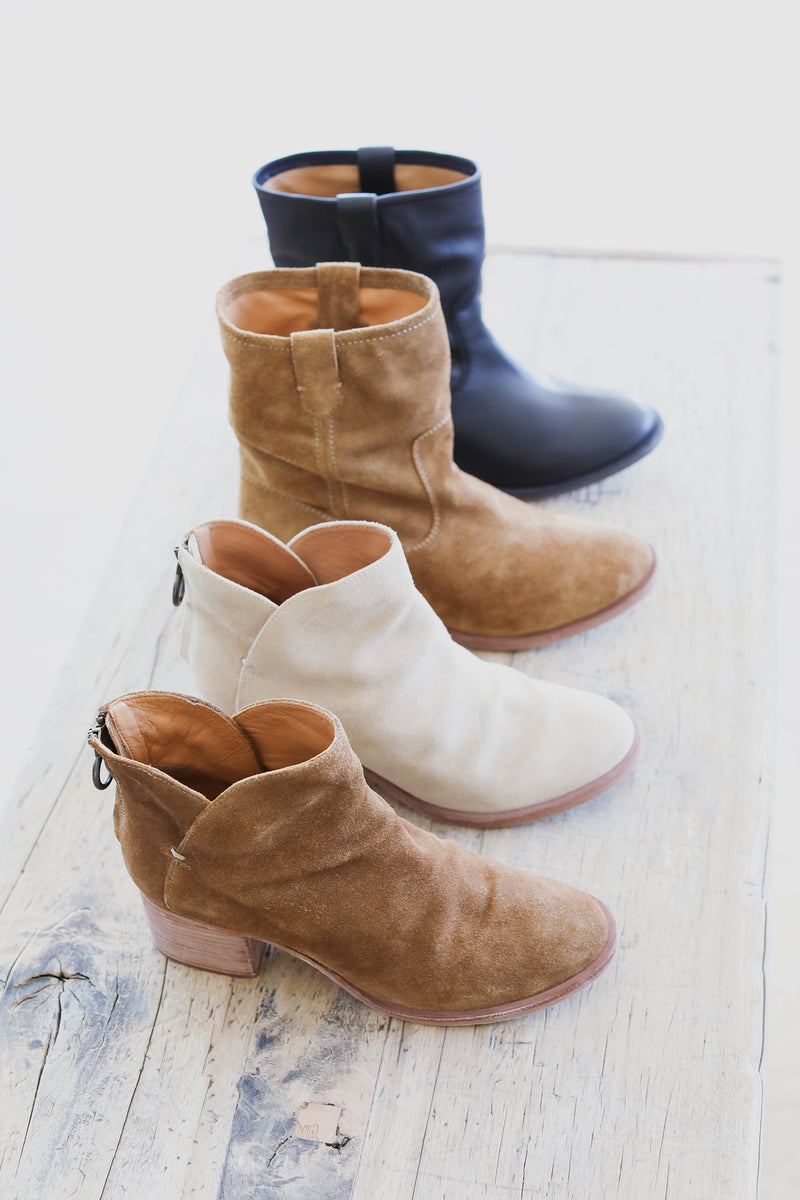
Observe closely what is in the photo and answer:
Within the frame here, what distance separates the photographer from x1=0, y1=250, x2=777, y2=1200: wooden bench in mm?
922

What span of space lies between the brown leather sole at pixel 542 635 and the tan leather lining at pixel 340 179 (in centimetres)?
53

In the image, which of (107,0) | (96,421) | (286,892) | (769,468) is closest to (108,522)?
(96,421)

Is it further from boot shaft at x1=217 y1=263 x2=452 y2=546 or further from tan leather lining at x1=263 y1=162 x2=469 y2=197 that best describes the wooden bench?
tan leather lining at x1=263 y1=162 x2=469 y2=197

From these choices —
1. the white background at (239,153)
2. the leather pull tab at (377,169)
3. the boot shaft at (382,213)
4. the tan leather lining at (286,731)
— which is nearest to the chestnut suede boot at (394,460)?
the boot shaft at (382,213)

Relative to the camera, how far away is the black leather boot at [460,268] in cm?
128

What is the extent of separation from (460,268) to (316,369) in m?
0.32

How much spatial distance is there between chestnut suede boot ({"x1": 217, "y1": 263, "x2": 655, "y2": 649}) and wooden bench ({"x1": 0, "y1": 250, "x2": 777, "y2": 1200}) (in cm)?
7

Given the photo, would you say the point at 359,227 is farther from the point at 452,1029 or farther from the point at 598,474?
the point at 452,1029

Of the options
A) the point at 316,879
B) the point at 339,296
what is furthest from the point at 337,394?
the point at 316,879

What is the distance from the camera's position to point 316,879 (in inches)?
A: 36.2

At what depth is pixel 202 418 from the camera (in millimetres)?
1712

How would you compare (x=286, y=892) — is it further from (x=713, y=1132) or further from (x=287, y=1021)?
(x=713, y=1132)

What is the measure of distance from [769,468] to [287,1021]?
98 cm

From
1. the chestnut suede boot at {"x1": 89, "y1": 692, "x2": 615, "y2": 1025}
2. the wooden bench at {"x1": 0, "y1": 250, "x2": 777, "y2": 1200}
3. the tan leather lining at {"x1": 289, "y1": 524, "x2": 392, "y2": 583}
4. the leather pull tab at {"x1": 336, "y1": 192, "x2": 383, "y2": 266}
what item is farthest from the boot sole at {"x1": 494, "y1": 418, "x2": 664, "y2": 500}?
the chestnut suede boot at {"x1": 89, "y1": 692, "x2": 615, "y2": 1025}
